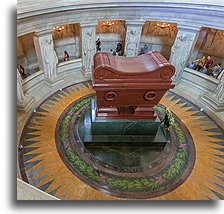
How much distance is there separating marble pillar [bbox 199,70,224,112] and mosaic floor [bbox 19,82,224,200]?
843mm

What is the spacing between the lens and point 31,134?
6.00 metres

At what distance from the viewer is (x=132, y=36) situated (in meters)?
8.87

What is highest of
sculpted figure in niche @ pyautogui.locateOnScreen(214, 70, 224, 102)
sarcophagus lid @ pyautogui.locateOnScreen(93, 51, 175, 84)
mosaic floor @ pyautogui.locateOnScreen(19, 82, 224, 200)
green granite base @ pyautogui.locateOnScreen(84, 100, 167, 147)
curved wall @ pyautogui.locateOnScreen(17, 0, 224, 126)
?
curved wall @ pyautogui.locateOnScreen(17, 0, 224, 126)

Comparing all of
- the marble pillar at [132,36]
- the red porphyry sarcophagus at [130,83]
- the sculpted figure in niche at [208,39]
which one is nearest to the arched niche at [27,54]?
the marble pillar at [132,36]

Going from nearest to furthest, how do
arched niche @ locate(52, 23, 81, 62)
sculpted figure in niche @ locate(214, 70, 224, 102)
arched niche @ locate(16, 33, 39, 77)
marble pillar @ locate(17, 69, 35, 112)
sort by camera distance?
marble pillar @ locate(17, 69, 35, 112) < sculpted figure in niche @ locate(214, 70, 224, 102) < arched niche @ locate(16, 33, 39, 77) < arched niche @ locate(52, 23, 81, 62)

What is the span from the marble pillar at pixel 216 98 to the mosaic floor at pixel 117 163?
0.84 m

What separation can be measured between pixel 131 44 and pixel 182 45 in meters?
2.55

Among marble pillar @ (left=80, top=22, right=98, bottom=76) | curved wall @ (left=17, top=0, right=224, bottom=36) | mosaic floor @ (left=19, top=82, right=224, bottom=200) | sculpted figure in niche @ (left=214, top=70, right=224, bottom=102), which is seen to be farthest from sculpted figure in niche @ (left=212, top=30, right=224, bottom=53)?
marble pillar @ (left=80, top=22, right=98, bottom=76)

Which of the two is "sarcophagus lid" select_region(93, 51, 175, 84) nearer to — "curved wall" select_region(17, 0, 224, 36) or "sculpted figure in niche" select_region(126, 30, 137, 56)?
"curved wall" select_region(17, 0, 224, 36)

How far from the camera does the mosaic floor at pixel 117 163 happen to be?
4.77 meters

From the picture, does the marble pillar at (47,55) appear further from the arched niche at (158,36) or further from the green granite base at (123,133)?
the arched niche at (158,36)

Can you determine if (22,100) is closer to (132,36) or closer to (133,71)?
(133,71)

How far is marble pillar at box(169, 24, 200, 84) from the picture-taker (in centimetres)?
786

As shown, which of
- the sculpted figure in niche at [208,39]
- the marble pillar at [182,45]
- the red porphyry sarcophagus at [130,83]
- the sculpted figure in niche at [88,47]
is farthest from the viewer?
the sculpted figure in niche at [208,39]
